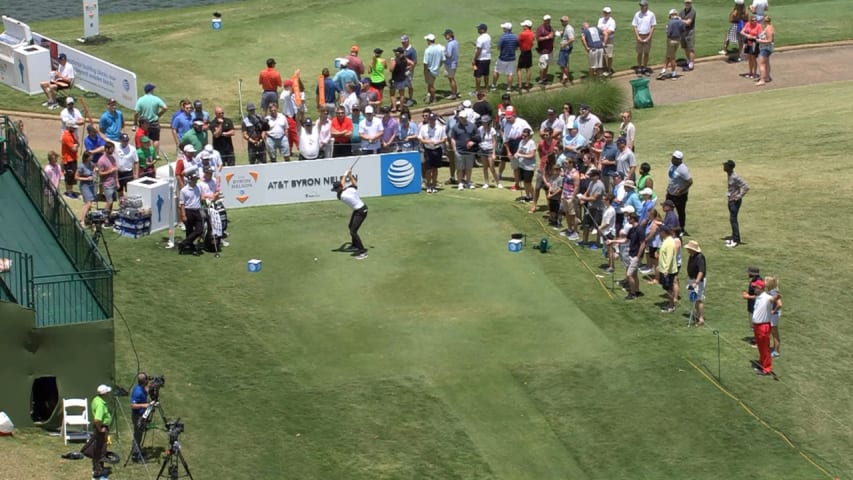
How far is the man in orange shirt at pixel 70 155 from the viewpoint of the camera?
33188 millimetres

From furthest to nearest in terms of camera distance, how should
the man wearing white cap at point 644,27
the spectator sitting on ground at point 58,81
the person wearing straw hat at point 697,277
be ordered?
the man wearing white cap at point 644,27, the spectator sitting on ground at point 58,81, the person wearing straw hat at point 697,277

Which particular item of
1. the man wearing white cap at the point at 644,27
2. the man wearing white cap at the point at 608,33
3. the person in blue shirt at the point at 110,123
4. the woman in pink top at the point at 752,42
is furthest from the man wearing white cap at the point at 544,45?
the person in blue shirt at the point at 110,123

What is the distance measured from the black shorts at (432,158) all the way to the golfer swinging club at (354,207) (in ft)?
13.3

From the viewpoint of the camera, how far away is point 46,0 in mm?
63156

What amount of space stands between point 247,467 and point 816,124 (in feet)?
68.9

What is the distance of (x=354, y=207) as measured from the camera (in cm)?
3092

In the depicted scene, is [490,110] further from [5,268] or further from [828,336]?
[5,268]

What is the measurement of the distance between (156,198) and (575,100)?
538 inches

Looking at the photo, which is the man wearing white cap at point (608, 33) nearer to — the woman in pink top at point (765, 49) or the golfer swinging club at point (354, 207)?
the woman in pink top at point (765, 49)

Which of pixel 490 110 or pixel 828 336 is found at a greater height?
pixel 490 110

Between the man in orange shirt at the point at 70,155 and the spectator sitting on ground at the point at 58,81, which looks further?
the spectator sitting on ground at the point at 58,81

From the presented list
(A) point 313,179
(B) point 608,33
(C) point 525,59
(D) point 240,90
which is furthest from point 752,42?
(A) point 313,179

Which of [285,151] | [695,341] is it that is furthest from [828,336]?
[285,151]

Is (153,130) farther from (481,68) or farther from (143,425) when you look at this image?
(143,425)
